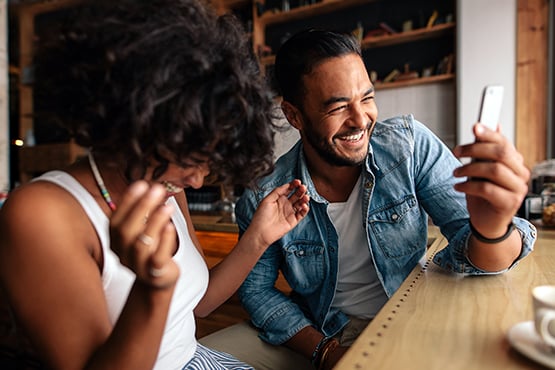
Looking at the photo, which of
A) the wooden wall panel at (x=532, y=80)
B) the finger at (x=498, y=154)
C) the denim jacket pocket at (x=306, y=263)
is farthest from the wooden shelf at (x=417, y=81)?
the finger at (x=498, y=154)

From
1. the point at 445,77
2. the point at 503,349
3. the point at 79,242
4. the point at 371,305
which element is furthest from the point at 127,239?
the point at 445,77

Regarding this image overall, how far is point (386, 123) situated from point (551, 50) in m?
2.15

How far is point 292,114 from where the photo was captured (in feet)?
4.33

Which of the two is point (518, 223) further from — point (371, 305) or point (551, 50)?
point (551, 50)

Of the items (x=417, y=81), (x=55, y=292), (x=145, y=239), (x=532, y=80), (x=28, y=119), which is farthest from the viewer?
(x=28, y=119)

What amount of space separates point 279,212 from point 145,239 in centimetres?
58

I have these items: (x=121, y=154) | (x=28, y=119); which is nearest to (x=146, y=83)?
(x=121, y=154)

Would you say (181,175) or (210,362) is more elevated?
(181,175)

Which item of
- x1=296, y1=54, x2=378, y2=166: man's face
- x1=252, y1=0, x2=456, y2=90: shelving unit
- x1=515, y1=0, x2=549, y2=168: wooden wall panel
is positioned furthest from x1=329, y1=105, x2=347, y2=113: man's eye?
x1=515, y1=0, x2=549, y2=168: wooden wall panel

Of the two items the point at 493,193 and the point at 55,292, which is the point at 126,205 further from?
the point at 493,193

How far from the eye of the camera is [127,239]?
1.51 ft

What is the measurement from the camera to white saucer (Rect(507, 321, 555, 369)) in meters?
0.49

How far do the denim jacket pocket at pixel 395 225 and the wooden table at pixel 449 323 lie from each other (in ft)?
0.75

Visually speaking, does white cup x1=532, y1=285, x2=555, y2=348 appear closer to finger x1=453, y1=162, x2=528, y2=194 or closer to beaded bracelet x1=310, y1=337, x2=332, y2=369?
finger x1=453, y1=162, x2=528, y2=194
